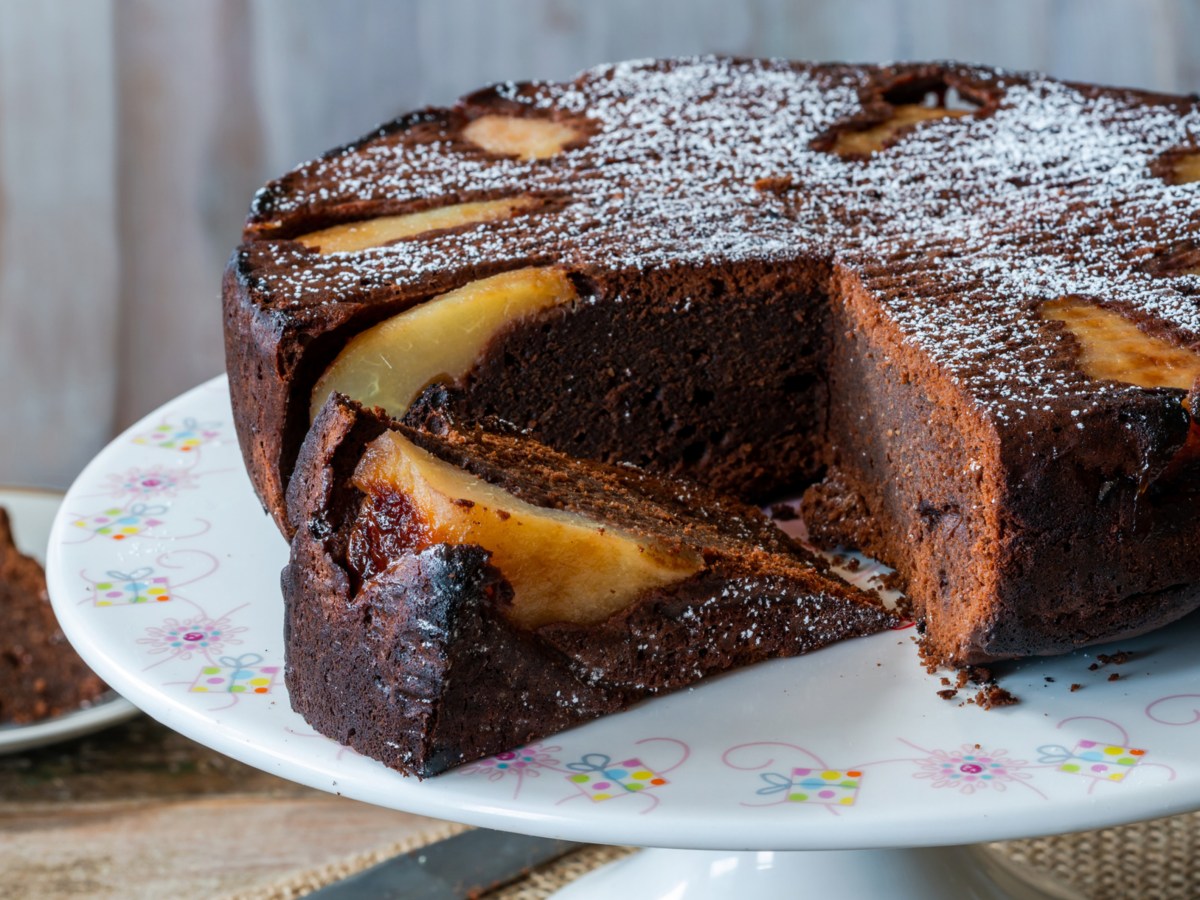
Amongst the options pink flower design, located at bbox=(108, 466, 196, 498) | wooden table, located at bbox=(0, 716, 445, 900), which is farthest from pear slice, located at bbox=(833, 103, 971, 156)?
wooden table, located at bbox=(0, 716, 445, 900)

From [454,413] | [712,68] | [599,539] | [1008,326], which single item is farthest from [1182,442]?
[712,68]

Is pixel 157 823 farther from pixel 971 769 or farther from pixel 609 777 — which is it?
pixel 971 769

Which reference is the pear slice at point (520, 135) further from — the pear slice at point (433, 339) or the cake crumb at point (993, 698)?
the cake crumb at point (993, 698)

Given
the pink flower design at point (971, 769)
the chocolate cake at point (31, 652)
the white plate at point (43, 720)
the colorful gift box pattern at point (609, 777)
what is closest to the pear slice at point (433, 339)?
the colorful gift box pattern at point (609, 777)

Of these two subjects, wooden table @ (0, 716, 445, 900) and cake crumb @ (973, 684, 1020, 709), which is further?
wooden table @ (0, 716, 445, 900)

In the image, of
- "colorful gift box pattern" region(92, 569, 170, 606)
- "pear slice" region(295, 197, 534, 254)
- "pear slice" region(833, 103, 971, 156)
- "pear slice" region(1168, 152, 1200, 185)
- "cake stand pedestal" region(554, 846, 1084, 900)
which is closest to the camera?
"colorful gift box pattern" region(92, 569, 170, 606)

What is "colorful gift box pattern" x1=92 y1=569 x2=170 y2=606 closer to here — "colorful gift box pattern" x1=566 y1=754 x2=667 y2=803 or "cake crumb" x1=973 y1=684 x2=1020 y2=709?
"colorful gift box pattern" x1=566 y1=754 x2=667 y2=803
